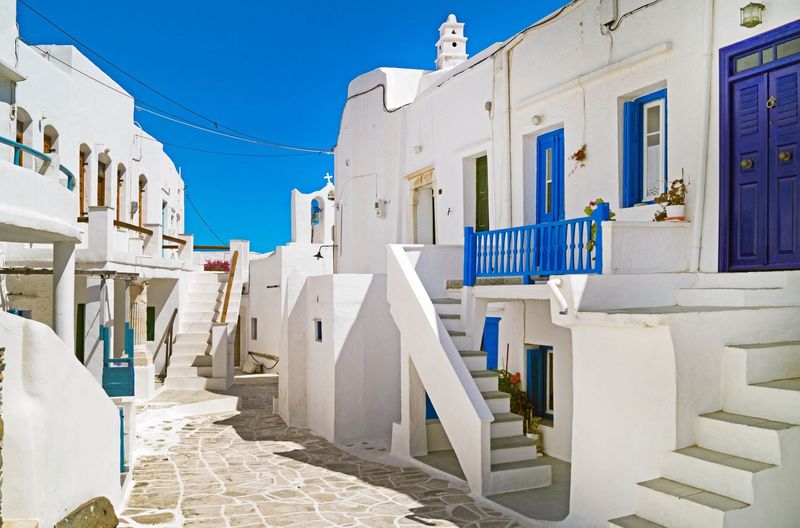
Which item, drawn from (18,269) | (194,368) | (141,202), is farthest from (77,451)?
(141,202)

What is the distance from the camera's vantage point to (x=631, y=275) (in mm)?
7273

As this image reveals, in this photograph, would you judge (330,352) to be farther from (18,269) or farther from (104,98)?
(104,98)

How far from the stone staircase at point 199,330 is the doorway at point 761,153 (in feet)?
44.2

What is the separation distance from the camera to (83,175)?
1609 cm

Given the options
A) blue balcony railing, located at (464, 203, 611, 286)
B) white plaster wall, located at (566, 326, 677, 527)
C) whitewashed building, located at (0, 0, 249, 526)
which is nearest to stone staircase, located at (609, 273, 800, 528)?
white plaster wall, located at (566, 326, 677, 527)

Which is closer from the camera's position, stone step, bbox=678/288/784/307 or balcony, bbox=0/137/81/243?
stone step, bbox=678/288/784/307

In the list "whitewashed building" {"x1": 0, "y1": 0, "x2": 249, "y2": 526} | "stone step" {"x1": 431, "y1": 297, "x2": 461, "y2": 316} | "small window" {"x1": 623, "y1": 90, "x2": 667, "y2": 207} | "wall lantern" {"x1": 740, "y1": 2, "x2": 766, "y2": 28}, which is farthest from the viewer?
"stone step" {"x1": 431, "y1": 297, "x2": 461, "y2": 316}

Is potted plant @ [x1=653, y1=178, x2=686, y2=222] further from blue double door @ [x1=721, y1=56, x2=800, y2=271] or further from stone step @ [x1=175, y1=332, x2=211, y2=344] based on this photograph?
stone step @ [x1=175, y1=332, x2=211, y2=344]

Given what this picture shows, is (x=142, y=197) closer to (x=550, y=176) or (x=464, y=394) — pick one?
(x=550, y=176)

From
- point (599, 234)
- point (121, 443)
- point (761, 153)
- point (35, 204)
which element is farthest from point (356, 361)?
point (761, 153)

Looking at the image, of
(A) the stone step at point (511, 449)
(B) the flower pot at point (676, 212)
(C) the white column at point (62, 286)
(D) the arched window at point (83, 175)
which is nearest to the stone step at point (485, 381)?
(A) the stone step at point (511, 449)

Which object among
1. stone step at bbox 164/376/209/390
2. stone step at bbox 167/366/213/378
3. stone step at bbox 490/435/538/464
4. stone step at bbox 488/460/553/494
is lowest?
stone step at bbox 164/376/209/390

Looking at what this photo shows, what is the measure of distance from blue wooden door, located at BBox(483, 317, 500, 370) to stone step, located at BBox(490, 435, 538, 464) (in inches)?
106

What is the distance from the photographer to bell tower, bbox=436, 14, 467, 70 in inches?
643
